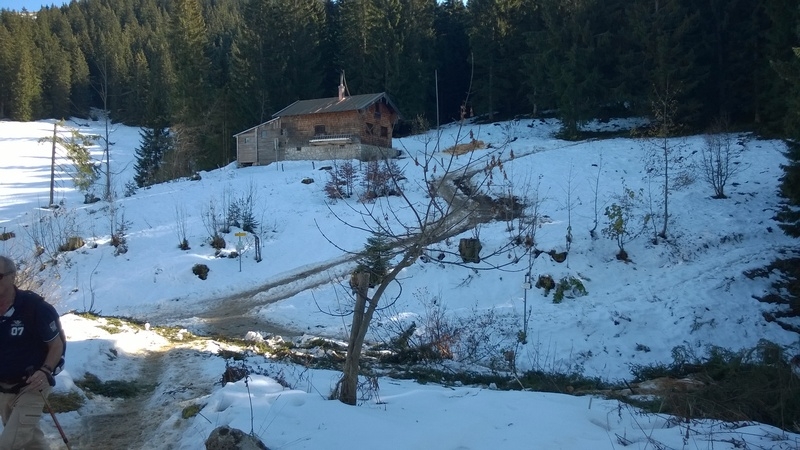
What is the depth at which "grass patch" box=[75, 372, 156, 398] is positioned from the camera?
22.1 ft

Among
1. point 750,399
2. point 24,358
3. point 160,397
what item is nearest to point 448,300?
point 160,397

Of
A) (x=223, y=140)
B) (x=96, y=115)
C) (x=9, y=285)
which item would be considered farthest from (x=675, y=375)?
(x=96, y=115)

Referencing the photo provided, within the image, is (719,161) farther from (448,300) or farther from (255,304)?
(255,304)

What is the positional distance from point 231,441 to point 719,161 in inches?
883

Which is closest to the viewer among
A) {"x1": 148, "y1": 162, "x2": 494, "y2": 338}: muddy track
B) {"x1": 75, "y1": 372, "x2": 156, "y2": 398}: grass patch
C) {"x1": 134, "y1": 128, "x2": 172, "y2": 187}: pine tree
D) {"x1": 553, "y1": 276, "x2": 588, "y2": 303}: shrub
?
{"x1": 75, "y1": 372, "x2": 156, "y2": 398}: grass patch

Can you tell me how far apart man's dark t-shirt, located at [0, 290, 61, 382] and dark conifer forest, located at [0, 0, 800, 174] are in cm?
1723

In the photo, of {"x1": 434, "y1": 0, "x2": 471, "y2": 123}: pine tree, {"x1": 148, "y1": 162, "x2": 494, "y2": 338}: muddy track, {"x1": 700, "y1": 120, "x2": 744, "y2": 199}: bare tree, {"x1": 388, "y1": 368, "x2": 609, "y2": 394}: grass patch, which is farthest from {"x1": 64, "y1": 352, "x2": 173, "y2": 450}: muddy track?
{"x1": 434, "y1": 0, "x2": 471, "y2": 123}: pine tree

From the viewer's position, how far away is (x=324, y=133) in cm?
3781

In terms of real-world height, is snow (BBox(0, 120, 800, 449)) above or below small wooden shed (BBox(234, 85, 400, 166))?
below

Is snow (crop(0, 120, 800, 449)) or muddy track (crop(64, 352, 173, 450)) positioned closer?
snow (crop(0, 120, 800, 449))

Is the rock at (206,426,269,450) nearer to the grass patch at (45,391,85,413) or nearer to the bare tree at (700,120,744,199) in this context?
the grass patch at (45,391,85,413)

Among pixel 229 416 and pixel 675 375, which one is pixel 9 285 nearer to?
pixel 229 416

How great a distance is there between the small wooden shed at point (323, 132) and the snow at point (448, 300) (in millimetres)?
3116

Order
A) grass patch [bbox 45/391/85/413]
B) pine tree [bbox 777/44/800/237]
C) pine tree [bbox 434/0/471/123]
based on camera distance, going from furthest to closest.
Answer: pine tree [bbox 434/0/471/123], pine tree [bbox 777/44/800/237], grass patch [bbox 45/391/85/413]
